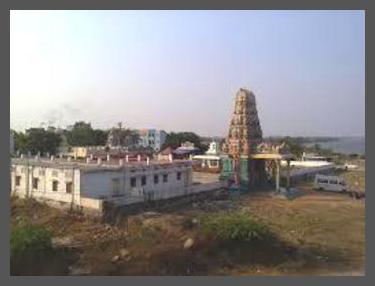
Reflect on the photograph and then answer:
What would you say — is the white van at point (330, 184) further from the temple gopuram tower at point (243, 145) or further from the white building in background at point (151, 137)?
the white building in background at point (151, 137)

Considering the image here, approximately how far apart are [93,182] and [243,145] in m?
17.1

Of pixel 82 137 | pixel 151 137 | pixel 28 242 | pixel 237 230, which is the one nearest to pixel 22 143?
pixel 82 137

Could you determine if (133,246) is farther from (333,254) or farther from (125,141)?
(125,141)

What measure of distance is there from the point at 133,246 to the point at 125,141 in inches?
2492

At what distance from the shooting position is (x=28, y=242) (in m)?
20.0

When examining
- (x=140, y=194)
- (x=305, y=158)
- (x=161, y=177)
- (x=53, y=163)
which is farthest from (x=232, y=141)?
(x=305, y=158)

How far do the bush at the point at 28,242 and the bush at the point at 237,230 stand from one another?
277 inches

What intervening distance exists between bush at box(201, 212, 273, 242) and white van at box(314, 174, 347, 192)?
2144 cm

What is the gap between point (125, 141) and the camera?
84750mm

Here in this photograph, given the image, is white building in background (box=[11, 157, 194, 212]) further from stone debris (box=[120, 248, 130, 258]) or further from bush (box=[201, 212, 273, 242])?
bush (box=[201, 212, 273, 242])

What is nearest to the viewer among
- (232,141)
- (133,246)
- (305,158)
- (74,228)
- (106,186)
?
(133,246)

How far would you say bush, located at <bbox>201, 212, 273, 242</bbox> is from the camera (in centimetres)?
2155

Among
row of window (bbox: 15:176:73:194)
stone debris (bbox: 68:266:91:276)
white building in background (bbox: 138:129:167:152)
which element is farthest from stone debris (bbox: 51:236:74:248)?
white building in background (bbox: 138:129:167:152)

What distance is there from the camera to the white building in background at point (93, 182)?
28234mm
